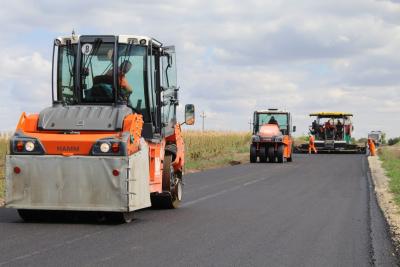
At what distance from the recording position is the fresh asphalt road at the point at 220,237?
26.5 ft

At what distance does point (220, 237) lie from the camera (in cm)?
984

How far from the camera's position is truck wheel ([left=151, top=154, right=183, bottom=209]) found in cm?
1294

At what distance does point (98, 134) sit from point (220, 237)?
242 centimetres

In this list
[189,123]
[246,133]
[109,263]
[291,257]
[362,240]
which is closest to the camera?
[109,263]

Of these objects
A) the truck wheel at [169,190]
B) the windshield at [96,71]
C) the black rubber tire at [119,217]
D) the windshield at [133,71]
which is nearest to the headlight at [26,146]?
the black rubber tire at [119,217]

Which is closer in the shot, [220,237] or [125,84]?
[220,237]

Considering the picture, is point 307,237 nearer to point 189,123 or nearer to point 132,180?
point 132,180

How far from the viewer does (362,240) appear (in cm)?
1005

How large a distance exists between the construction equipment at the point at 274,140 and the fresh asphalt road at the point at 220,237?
19061 mm

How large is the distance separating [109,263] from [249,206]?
7.35 metres

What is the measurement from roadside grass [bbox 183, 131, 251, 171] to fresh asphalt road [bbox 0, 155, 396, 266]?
1784 cm

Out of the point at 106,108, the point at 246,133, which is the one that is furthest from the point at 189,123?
the point at 246,133

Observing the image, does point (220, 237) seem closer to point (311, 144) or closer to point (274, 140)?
point (274, 140)

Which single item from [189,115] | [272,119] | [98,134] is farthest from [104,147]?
[272,119]
